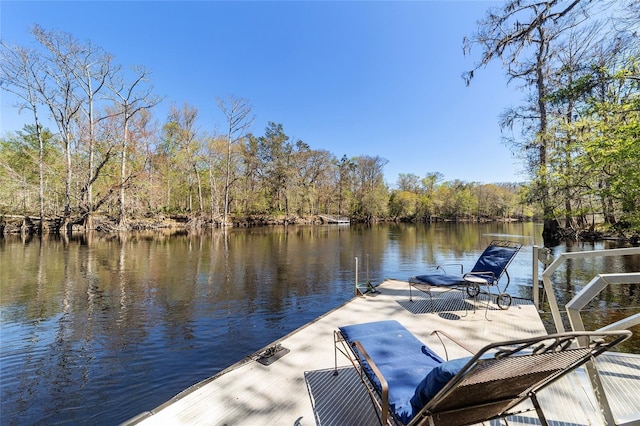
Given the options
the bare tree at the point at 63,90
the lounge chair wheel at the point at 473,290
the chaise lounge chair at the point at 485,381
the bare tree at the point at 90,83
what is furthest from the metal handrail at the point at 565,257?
the bare tree at the point at 63,90

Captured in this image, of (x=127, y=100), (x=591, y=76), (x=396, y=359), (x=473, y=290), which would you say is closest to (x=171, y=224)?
(x=127, y=100)

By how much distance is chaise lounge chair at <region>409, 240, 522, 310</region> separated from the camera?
4.84m

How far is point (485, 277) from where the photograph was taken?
5.27 metres

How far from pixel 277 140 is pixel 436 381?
1586 inches

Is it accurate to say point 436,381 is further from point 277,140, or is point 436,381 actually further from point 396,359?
point 277,140

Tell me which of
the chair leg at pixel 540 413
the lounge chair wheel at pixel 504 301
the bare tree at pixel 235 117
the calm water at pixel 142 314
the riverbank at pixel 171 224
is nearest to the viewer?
the chair leg at pixel 540 413

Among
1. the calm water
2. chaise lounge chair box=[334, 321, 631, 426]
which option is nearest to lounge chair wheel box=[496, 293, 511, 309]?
the calm water

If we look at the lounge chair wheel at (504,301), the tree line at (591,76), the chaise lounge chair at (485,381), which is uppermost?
the tree line at (591,76)

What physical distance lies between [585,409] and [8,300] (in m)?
10.2

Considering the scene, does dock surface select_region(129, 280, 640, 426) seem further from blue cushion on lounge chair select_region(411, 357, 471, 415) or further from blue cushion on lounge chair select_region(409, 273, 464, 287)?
blue cushion on lounge chair select_region(409, 273, 464, 287)

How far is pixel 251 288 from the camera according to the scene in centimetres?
801

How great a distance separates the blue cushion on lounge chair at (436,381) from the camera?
1.39 meters

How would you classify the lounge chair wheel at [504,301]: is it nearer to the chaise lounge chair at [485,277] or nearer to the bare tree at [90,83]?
the chaise lounge chair at [485,277]

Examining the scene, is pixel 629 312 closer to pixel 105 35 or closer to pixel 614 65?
pixel 614 65
